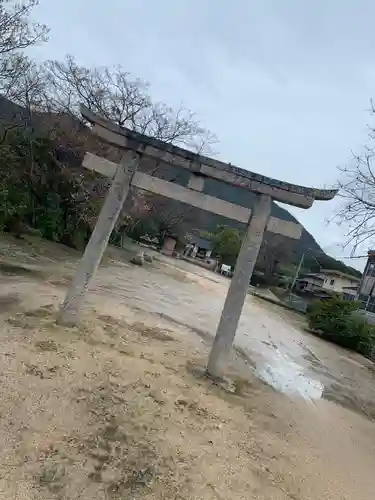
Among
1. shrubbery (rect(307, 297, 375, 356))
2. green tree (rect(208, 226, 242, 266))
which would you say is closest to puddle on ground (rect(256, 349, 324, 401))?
shrubbery (rect(307, 297, 375, 356))

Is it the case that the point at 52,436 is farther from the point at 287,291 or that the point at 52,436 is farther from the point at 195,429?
the point at 287,291

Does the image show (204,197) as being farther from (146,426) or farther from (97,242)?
(146,426)

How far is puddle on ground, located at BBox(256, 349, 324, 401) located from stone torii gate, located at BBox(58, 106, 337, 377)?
203cm

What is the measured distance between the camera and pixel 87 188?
17.4m

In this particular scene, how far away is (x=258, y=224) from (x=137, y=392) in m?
2.77

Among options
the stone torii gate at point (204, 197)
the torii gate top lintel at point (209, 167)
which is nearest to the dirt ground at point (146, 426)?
the stone torii gate at point (204, 197)

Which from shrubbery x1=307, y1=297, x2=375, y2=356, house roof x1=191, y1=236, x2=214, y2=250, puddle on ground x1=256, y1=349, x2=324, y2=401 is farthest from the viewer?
house roof x1=191, y1=236, x2=214, y2=250

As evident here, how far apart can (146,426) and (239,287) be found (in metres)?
2.40

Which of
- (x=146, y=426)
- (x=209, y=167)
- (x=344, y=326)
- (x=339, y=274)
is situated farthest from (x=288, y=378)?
(x=339, y=274)

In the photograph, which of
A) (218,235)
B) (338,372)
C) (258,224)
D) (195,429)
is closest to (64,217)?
(338,372)

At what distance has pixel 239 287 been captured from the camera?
5.79 m

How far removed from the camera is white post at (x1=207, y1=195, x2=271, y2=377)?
5754mm

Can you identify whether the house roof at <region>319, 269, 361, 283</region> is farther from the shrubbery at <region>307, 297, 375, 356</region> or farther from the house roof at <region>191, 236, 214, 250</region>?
the shrubbery at <region>307, 297, 375, 356</region>

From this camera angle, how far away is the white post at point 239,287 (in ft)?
18.9
